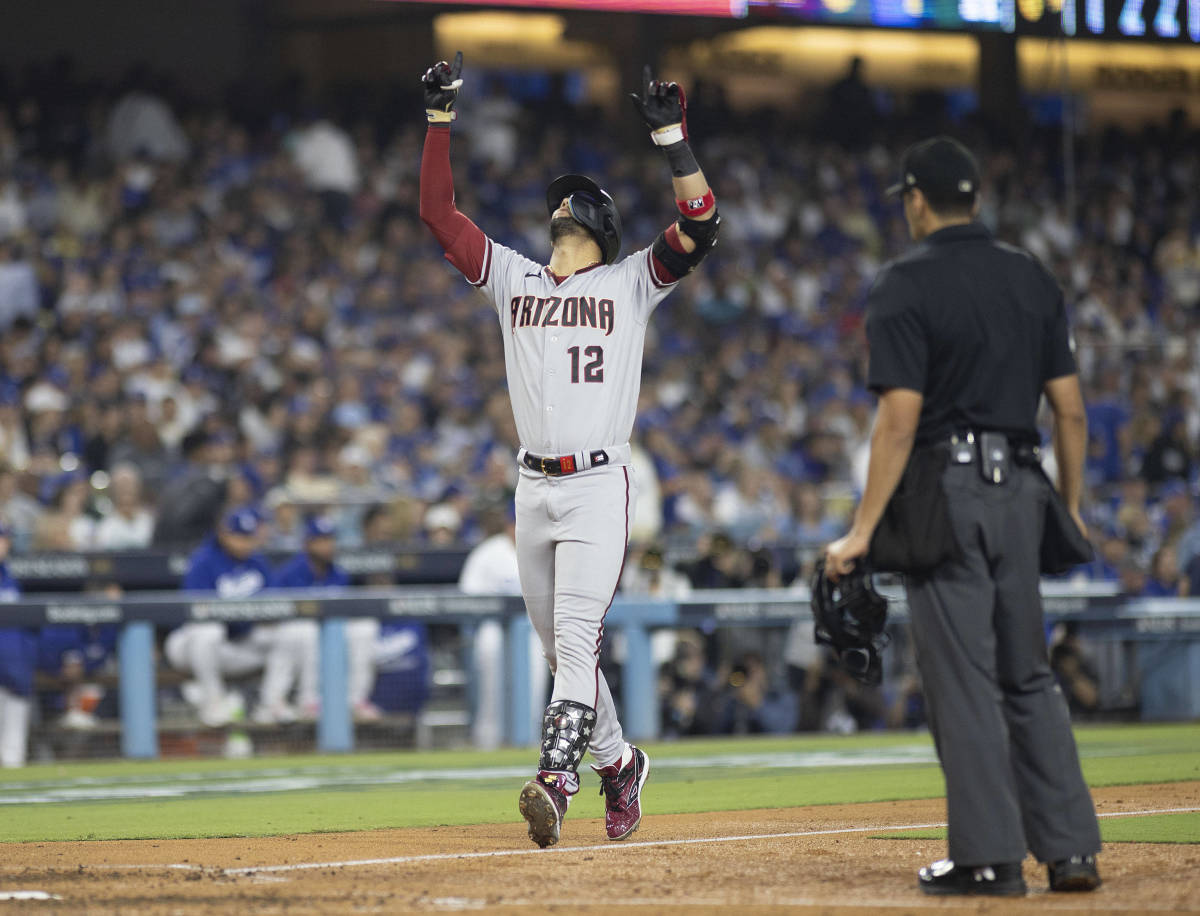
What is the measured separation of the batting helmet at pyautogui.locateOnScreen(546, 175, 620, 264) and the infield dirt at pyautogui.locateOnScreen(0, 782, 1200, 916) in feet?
6.41

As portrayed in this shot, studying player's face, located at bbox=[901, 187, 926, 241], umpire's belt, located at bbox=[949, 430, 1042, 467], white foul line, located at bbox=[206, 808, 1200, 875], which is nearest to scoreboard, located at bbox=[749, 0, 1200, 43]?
white foul line, located at bbox=[206, 808, 1200, 875]

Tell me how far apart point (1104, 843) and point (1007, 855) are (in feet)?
4.18

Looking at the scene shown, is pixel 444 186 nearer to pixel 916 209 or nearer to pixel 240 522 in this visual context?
pixel 916 209

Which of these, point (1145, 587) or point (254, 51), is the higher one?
point (254, 51)

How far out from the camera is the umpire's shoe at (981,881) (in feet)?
13.8

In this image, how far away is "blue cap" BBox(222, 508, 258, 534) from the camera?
11773 millimetres

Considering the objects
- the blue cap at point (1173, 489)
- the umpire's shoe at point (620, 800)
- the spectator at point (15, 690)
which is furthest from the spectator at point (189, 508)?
the blue cap at point (1173, 489)

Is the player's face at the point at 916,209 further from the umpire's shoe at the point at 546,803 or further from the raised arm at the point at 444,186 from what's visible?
the umpire's shoe at the point at 546,803

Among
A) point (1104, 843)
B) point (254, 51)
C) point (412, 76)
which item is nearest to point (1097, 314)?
point (412, 76)

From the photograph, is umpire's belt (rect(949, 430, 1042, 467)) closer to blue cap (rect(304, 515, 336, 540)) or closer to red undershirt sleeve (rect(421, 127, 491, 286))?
red undershirt sleeve (rect(421, 127, 491, 286))

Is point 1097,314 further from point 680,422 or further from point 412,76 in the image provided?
point 412,76

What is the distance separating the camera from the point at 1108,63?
1040 inches

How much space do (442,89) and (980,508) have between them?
2.43 metres

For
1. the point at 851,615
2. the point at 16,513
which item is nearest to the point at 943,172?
the point at 851,615
